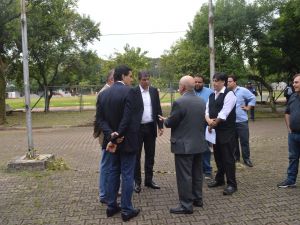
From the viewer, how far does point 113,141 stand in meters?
4.97

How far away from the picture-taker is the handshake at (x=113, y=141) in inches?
194

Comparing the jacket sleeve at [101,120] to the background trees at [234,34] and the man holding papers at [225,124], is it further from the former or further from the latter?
the background trees at [234,34]

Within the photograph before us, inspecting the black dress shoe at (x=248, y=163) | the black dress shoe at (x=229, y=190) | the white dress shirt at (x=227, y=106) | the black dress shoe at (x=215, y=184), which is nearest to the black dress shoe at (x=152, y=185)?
the black dress shoe at (x=215, y=184)

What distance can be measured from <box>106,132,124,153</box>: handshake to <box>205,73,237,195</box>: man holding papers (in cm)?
178

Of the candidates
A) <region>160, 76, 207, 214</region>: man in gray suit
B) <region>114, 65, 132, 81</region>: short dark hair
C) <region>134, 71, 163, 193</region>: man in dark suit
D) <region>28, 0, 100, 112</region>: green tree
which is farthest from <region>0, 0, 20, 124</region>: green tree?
<region>160, 76, 207, 214</region>: man in gray suit

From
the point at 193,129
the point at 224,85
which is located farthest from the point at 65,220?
the point at 224,85

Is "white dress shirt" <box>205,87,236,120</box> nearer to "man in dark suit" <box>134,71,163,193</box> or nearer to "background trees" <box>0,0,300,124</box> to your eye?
"man in dark suit" <box>134,71,163,193</box>

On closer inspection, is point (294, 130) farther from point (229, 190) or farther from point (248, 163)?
point (248, 163)

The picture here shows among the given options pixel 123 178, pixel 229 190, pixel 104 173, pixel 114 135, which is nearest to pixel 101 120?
pixel 114 135

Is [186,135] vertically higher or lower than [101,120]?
lower

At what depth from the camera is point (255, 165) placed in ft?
27.0

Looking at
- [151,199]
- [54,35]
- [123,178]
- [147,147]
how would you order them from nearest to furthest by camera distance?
[123,178], [151,199], [147,147], [54,35]

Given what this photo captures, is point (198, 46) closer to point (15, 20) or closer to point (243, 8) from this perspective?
point (243, 8)

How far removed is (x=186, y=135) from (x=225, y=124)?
1.10m
